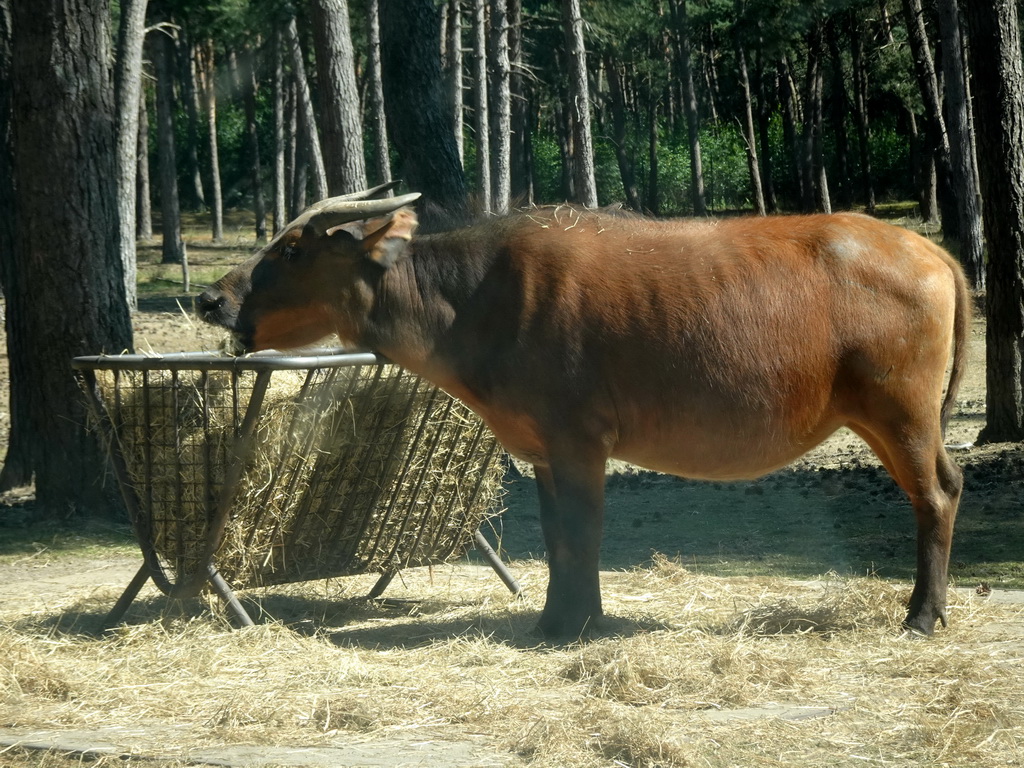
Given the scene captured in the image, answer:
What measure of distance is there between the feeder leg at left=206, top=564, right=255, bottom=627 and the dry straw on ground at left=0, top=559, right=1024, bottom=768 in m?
0.16

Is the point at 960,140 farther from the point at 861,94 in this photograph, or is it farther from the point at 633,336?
the point at 861,94

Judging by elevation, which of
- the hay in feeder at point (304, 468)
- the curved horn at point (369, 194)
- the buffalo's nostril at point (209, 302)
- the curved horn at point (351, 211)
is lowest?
the hay in feeder at point (304, 468)

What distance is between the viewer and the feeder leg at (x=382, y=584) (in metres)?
7.30

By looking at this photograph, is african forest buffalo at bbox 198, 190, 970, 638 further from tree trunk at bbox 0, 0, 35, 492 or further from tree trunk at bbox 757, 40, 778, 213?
tree trunk at bbox 757, 40, 778, 213

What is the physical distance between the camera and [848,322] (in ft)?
20.4

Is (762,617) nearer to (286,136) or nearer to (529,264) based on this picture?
(529,264)

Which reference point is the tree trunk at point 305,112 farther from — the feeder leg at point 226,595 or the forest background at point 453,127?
the feeder leg at point 226,595

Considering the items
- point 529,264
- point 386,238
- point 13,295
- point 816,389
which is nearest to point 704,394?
point 816,389

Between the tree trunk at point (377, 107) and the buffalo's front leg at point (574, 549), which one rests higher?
the tree trunk at point (377, 107)

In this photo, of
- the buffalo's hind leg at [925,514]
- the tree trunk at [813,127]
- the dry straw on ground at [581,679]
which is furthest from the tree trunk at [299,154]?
the buffalo's hind leg at [925,514]

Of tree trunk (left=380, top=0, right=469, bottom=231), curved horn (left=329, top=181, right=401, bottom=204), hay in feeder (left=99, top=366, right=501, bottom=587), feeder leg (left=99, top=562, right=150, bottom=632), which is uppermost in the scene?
tree trunk (left=380, top=0, right=469, bottom=231)

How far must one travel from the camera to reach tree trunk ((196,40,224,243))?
150 feet

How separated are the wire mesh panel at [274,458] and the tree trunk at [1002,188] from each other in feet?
22.4

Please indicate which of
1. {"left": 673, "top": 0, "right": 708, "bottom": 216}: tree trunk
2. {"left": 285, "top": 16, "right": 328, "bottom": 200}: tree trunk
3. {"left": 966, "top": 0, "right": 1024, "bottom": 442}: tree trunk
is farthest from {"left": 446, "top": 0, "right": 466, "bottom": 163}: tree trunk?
{"left": 966, "top": 0, "right": 1024, "bottom": 442}: tree trunk
